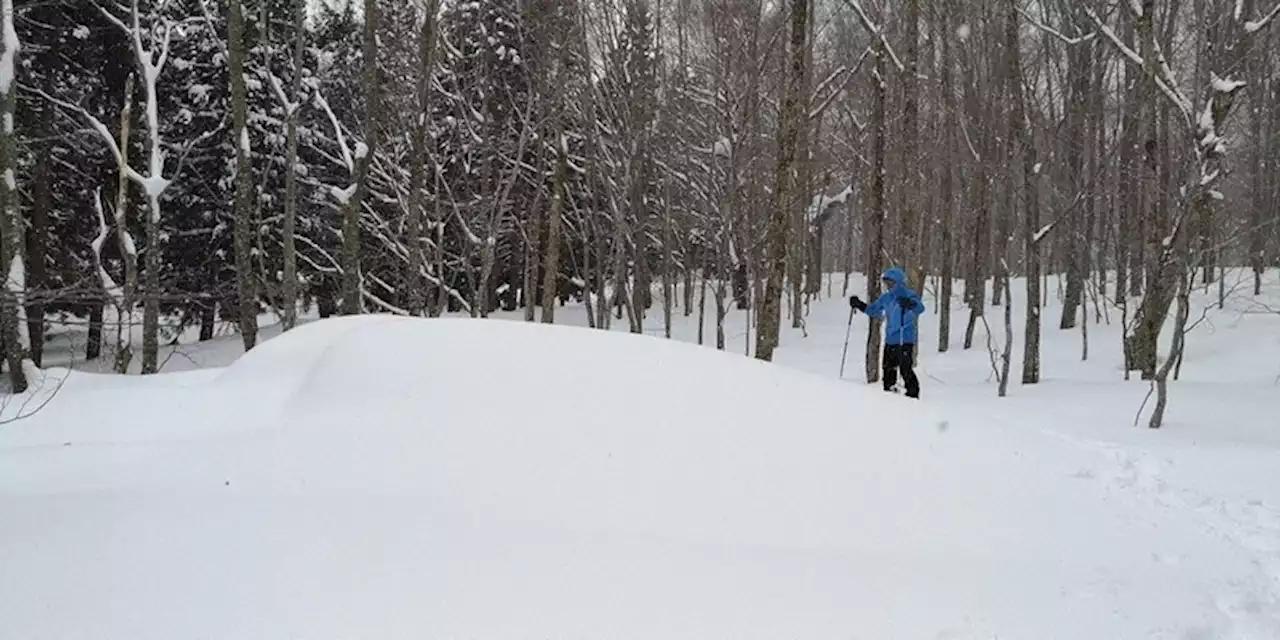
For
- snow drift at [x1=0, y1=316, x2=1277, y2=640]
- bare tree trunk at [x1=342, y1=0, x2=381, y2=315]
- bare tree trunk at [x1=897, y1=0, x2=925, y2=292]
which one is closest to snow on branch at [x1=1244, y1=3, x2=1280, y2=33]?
bare tree trunk at [x1=897, y1=0, x2=925, y2=292]

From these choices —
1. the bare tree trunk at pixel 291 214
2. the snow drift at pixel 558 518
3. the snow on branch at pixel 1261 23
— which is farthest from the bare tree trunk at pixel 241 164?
the snow on branch at pixel 1261 23

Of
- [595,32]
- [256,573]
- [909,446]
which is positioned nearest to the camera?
[256,573]

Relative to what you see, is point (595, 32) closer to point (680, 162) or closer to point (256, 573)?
point (680, 162)

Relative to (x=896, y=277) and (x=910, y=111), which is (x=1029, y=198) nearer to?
(x=910, y=111)

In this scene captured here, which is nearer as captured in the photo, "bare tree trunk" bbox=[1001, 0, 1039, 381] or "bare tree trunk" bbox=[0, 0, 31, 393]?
"bare tree trunk" bbox=[0, 0, 31, 393]

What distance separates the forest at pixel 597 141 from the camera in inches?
516

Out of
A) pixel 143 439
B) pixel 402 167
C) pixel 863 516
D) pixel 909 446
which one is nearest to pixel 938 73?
pixel 402 167

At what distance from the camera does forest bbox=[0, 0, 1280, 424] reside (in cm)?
1312

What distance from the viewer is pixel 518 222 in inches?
962

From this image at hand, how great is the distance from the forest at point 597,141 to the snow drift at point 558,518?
5338mm

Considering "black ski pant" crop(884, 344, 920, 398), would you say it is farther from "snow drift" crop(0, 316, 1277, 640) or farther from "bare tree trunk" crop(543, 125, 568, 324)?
"bare tree trunk" crop(543, 125, 568, 324)

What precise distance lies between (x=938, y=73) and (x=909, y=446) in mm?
17485

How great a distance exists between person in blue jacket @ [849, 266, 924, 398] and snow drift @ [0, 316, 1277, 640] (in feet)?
11.2

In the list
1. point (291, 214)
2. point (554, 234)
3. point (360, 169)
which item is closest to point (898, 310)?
point (554, 234)
